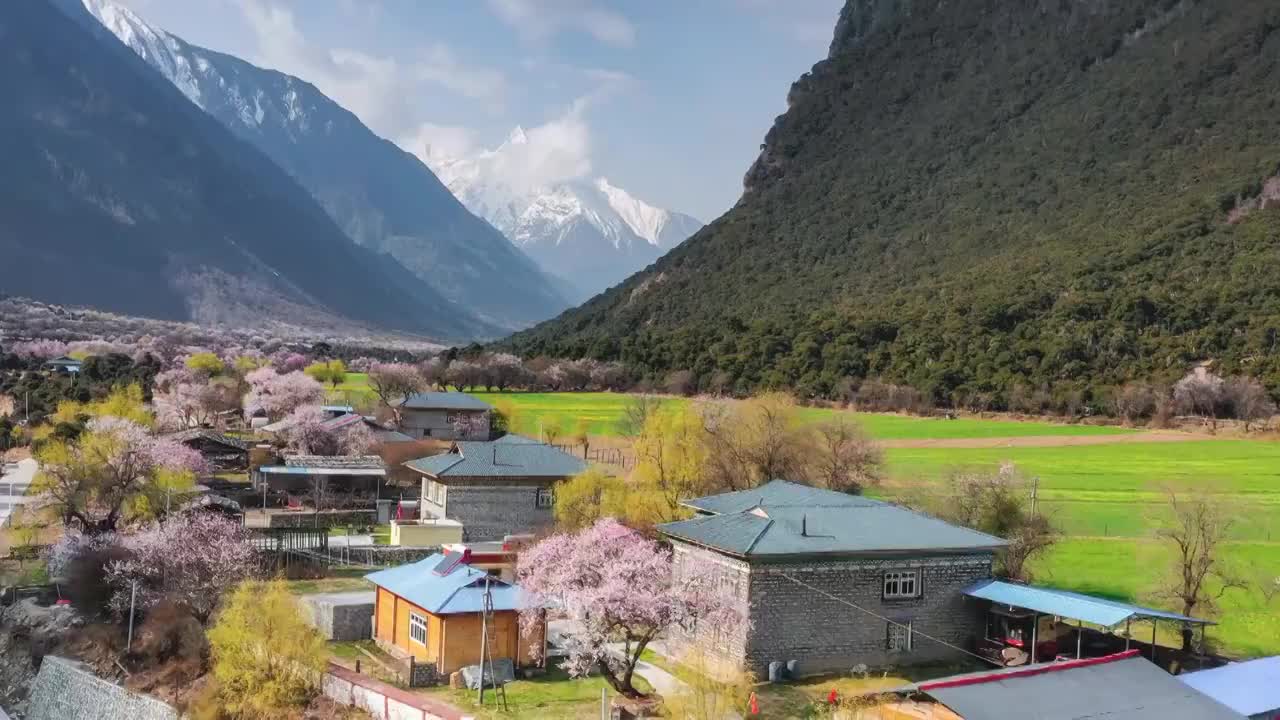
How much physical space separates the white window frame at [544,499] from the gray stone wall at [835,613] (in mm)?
16805

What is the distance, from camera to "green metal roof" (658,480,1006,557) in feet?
96.8

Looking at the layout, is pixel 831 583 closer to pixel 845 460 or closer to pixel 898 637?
pixel 898 637

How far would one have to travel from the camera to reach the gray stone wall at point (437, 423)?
255 ft

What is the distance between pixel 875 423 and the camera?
77062 mm

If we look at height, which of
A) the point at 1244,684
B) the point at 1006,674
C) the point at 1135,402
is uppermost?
the point at 1135,402

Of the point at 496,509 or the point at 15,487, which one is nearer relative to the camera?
the point at 496,509

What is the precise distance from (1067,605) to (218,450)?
1955 inches

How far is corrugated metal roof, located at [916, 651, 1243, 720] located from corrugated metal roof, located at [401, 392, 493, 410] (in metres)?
57.9

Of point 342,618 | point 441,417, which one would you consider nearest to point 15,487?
point 441,417

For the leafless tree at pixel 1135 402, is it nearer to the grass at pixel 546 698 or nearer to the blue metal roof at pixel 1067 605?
the blue metal roof at pixel 1067 605

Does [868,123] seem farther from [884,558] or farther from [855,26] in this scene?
[884,558]

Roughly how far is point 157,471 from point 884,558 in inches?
1226

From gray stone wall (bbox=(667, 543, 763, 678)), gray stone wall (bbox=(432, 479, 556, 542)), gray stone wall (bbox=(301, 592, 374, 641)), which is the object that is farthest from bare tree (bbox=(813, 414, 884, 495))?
gray stone wall (bbox=(301, 592, 374, 641))

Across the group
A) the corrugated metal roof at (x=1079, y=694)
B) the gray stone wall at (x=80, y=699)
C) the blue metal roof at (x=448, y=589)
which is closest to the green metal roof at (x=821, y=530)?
the blue metal roof at (x=448, y=589)
